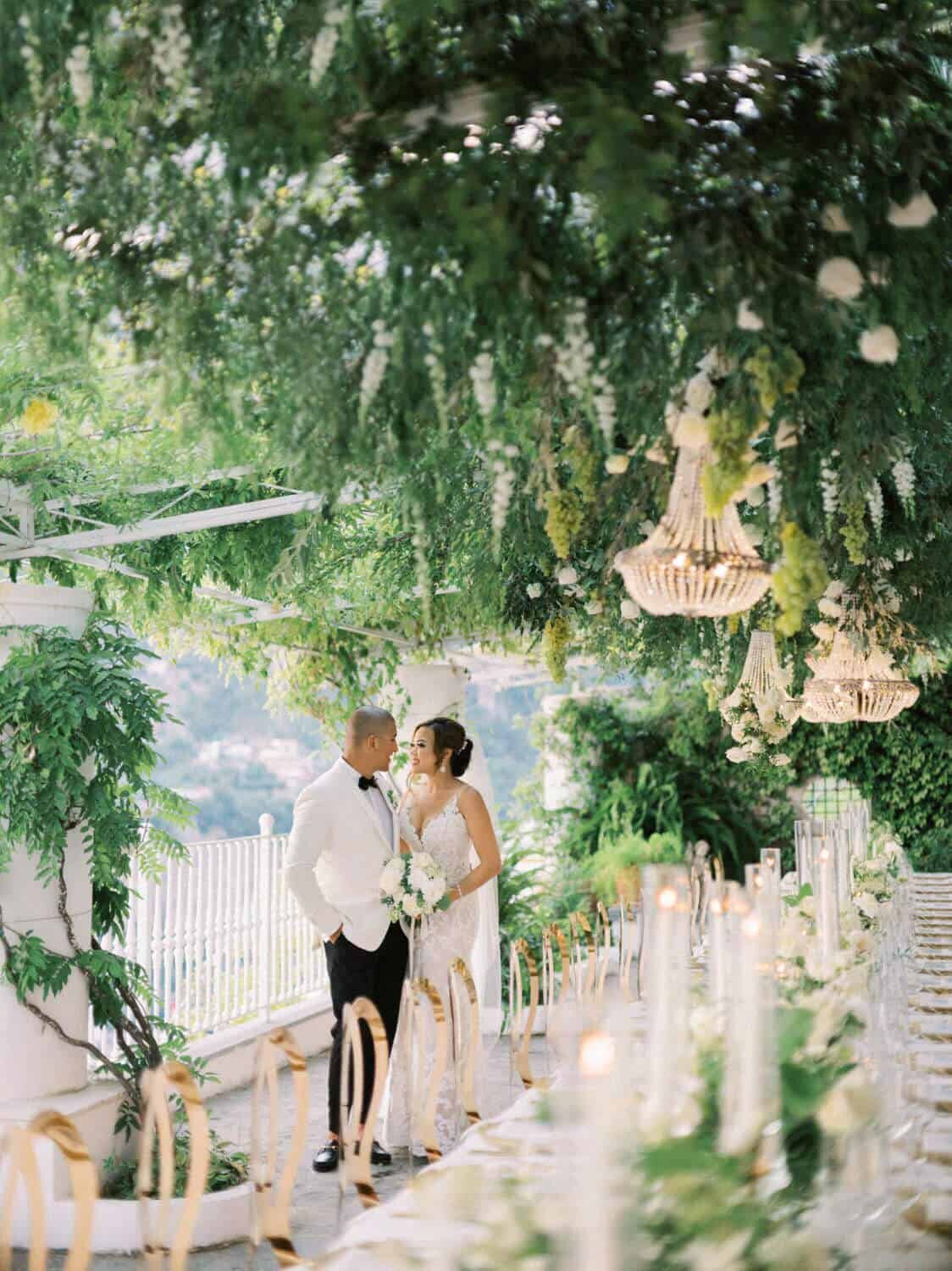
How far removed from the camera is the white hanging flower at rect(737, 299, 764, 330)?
99.4 inches

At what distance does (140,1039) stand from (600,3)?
4228 millimetres

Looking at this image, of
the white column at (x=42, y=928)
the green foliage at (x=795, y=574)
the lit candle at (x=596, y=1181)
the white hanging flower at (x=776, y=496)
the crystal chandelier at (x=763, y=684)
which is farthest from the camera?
the crystal chandelier at (x=763, y=684)

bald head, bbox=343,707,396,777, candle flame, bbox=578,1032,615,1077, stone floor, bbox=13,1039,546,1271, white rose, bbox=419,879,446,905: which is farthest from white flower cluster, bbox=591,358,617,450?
bald head, bbox=343,707,396,777

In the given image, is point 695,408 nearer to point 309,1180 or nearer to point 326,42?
point 326,42

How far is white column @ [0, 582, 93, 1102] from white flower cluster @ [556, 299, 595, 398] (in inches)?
123

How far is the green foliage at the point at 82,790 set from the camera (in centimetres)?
490

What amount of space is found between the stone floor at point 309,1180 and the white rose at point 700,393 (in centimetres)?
182

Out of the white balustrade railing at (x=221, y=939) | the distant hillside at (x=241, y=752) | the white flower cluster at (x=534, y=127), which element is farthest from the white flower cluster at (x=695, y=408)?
the distant hillside at (x=241, y=752)

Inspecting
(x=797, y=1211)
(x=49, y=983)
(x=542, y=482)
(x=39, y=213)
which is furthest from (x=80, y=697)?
(x=797, y=1211)

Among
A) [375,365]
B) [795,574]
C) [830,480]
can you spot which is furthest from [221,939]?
[375,365]

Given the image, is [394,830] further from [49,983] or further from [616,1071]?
[616,1071]

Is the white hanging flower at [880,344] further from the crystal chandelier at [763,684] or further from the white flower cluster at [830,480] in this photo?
the crystal chandelier at [763,684]

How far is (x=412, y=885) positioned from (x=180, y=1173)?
54.0 inches

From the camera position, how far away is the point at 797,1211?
1.97 m
